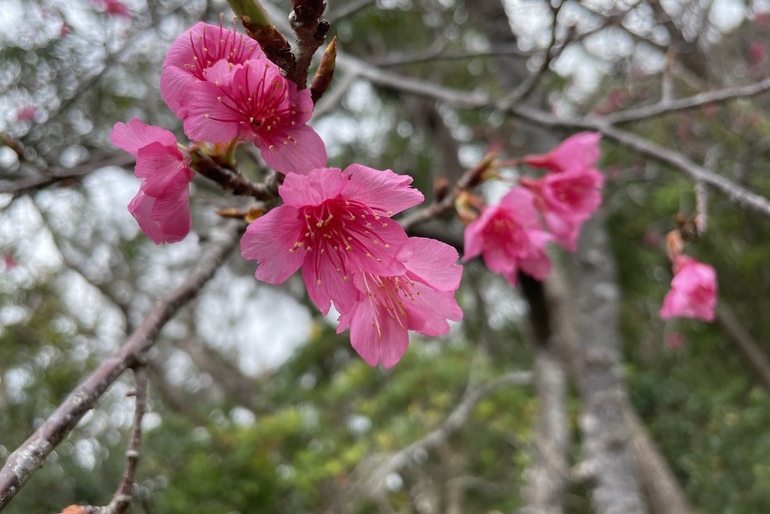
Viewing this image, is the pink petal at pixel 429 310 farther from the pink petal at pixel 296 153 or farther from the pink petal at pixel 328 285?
the pink petal at pixel 296 153

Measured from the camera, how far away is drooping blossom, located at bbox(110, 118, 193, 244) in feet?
2.35

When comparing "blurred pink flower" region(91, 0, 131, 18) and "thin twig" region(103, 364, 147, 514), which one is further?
"blurred pink flower" region(91, 0, 131, 18)

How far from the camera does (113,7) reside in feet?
9.85

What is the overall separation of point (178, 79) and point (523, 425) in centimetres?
313

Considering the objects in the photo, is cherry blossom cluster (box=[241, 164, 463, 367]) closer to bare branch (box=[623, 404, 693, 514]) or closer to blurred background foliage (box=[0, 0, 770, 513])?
blurred background foliage (box=[0, 0, 770, 513])

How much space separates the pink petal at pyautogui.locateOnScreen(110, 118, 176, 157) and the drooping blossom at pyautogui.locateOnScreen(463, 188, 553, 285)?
0.65m

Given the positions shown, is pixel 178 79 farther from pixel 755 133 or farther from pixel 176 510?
pixel 755 133

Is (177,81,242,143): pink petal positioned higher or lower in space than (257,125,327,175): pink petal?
higher

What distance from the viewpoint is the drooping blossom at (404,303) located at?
0.78 metres

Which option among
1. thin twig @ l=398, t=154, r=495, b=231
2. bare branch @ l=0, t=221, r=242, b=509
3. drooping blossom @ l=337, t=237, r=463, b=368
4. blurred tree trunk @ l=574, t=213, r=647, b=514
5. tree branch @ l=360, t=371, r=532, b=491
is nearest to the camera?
bare branch @ l=0, t=221, r=242, b=509

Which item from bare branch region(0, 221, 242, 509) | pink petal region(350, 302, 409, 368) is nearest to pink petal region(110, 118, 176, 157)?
bare branch region(0, 221, 242, 509)

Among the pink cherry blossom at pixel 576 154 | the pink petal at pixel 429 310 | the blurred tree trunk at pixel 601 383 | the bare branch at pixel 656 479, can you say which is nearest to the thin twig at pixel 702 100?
the pink cherry blossom at pixel 576 154

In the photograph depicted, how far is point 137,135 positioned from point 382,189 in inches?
13.2

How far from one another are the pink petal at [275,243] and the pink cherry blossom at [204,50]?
22cm
